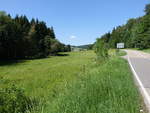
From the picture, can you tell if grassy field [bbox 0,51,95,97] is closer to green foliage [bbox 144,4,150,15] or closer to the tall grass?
the tall grass

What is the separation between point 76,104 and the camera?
4820 mm

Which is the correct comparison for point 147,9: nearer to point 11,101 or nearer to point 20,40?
point 20,40

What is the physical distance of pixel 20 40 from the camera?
47.2m

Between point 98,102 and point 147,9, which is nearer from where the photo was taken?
point 98,102

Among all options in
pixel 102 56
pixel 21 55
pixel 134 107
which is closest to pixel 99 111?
pixel 134 107

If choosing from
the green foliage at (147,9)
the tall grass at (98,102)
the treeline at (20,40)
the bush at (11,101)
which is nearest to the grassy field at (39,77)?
the bush at (11,101)

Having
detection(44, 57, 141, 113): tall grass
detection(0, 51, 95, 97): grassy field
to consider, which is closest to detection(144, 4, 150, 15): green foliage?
detection(0, 51, 95, 97): grassy field

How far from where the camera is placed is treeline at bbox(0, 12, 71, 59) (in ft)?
133

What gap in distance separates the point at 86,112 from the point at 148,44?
63425 mm

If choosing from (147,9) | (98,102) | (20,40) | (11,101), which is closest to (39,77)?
(11,101)

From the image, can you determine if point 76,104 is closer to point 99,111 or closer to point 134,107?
point 99,111

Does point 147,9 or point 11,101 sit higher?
point 147,9

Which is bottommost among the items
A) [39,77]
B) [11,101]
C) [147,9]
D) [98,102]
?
[39,77]

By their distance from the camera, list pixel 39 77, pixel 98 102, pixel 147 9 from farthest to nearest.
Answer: pixel 147 9, pixel 39 77, pixel 98 102
